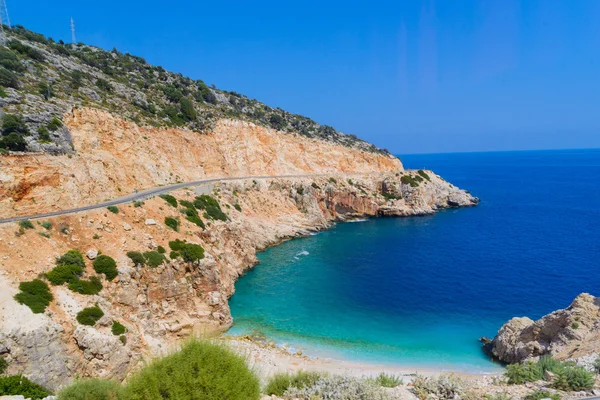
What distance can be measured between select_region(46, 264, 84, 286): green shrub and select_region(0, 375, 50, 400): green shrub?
22.0ft

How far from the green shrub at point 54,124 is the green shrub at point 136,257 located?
17255mm

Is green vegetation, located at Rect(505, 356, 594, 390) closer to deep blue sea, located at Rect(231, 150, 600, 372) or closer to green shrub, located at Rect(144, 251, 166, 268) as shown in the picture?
deep blue sea, located at Rect(231, 150, 600, 372)

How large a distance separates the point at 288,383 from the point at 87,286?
15094 mm

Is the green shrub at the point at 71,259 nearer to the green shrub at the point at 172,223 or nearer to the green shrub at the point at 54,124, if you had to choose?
the green shrub at the point at 172,223

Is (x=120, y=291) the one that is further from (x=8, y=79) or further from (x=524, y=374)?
(x=8, y=79)

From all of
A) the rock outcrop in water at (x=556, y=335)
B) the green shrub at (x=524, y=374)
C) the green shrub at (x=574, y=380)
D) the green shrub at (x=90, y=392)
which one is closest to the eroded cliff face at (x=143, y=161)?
the green shrub at (x=90, y=392)

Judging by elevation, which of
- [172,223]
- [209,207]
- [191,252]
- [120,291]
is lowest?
[120,291]

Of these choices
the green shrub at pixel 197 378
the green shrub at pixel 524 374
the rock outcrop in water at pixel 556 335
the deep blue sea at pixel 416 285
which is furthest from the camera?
the deep blue sea at pixel 416 285

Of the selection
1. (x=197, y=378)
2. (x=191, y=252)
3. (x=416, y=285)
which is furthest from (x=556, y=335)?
(x=191, y=252)

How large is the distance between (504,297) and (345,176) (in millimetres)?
44512

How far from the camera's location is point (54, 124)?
3362 centimetres

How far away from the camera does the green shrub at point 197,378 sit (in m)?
10.1

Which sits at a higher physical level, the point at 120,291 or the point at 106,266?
the point at 106,266

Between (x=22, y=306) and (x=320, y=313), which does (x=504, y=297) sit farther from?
(x=22, y=306)
